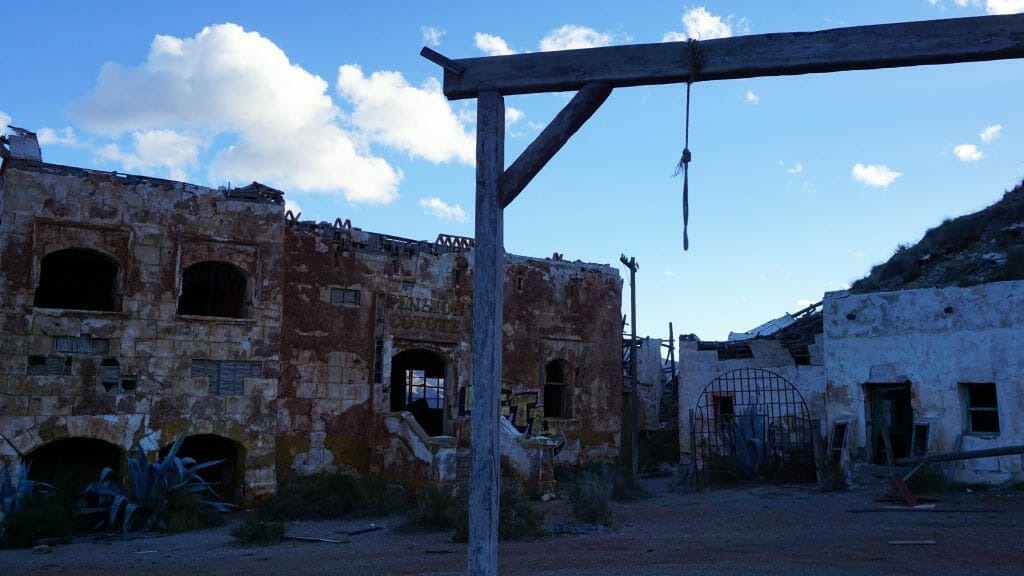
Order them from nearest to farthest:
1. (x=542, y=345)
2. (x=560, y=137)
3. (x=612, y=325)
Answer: (x=560, y=137), (x=542, y=345), (x=612, y=325)

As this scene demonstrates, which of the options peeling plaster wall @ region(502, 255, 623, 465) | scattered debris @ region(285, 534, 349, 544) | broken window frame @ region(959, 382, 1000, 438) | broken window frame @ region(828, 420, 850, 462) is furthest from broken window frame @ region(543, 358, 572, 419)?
scattered debris @ region(285, 534, 349, 544)

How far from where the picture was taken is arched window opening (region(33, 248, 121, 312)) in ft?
59.1

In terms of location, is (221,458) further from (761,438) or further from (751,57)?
(751,57)

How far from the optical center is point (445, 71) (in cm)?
613

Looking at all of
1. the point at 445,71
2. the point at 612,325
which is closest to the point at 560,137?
the point at 445,71

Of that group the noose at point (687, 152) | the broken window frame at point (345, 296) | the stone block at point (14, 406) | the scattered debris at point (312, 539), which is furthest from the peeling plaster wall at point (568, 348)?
the noose at point (687, 152)

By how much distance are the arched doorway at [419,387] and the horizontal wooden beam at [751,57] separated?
659 inches

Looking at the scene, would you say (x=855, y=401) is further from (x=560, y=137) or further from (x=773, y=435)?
(x=560, y=137)

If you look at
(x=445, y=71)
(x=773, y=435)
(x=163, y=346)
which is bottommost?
(x=773, y=435)

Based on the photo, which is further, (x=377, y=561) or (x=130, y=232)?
(x=130, y=232)

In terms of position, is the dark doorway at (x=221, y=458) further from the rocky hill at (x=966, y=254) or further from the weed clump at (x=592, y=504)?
the rocky hill at (x=966, y=254)

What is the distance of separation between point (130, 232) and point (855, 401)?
47.5 feet

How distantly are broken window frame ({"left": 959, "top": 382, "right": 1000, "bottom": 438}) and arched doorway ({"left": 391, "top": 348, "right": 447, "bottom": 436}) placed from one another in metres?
12.1

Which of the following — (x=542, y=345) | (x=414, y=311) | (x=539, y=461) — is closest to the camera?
(x=539, y=461)
